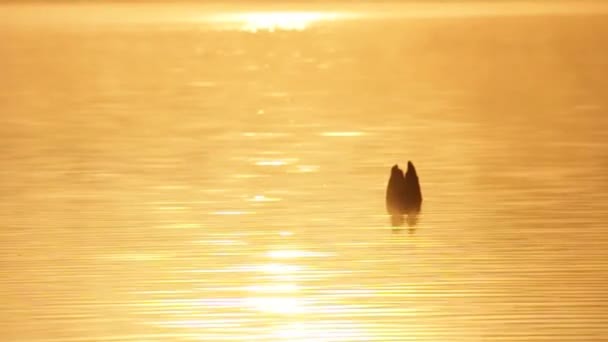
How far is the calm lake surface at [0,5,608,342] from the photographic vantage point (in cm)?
605

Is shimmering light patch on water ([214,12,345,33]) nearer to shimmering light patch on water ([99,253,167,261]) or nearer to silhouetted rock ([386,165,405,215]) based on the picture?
silhouetted rock ([386,165,405,215])

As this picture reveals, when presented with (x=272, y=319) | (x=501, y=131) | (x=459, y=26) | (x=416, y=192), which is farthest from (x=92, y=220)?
(x=459, y=26)

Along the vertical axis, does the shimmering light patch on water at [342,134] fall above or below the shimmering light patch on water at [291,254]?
above

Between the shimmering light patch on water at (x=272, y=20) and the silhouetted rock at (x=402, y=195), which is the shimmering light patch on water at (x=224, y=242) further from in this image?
the shimmering light patch on water at (x=272, y=20)

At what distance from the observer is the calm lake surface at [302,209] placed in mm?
6055

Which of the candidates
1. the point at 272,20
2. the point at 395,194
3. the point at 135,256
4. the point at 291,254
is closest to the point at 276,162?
the point at 395,194

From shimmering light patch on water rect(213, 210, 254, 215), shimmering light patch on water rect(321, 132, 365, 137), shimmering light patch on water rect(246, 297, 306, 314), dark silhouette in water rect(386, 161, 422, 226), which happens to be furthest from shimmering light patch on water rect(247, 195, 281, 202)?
shimmering light patch on water rect(321, 132, 365, 137)

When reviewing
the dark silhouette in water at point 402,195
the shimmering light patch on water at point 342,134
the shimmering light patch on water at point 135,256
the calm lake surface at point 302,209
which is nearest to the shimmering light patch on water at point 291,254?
the calm lake surface at point 302,209

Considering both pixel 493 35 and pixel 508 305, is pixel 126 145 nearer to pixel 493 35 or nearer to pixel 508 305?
pixel 508 305

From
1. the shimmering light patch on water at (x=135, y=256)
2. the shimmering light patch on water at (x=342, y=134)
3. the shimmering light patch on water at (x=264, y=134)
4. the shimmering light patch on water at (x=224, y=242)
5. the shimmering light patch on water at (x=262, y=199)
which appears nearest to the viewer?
the shimmering light patch on water at (x=135, y=256)

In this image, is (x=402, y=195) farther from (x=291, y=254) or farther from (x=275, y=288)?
(x=275, y=288)

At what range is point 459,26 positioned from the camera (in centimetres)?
3412

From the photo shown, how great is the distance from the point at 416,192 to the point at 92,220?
1.69 m

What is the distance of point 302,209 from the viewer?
8.44 m
